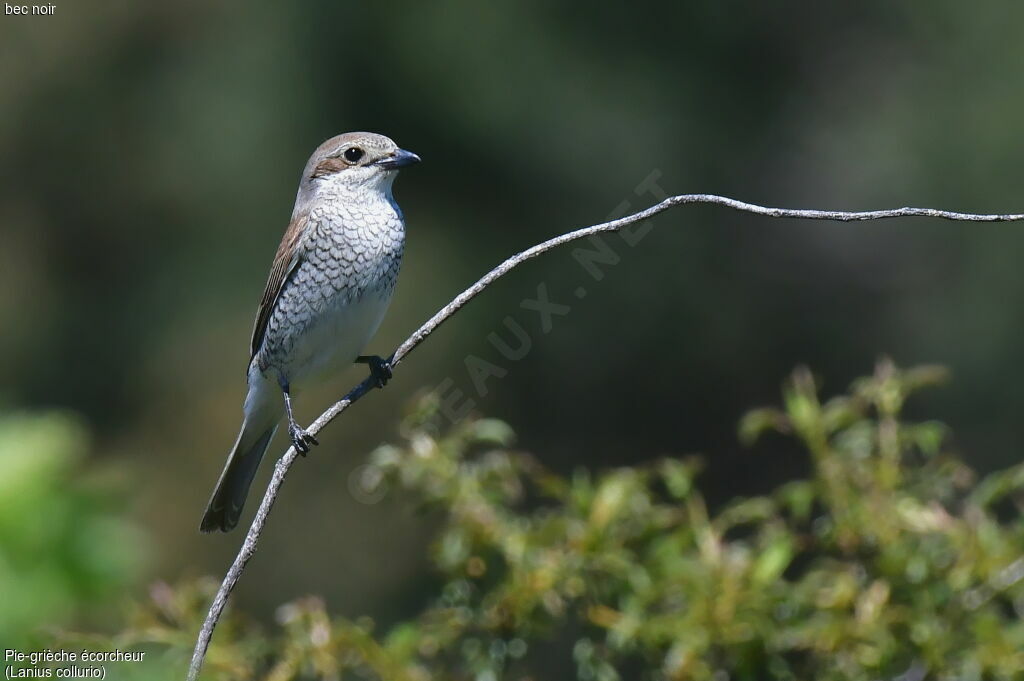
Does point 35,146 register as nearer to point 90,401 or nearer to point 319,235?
point 90,401

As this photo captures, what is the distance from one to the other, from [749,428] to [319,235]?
4.87ft

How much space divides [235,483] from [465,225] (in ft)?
24.2

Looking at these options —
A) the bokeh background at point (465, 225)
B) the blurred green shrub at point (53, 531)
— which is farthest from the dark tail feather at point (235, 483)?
the bokeh background at point (465, 225)

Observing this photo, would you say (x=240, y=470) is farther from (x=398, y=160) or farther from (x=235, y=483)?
(x=398, y=160)

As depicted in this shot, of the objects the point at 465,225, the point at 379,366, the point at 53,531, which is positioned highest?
the point at 465,225

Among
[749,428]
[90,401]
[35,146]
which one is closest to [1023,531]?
[749,428]

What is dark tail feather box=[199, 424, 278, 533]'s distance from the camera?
11.8 feet

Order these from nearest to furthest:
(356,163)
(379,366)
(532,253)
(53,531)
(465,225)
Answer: (53,531), (532,253), (379,366), (356,163), (465,225)

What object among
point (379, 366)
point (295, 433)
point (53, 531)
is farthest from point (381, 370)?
point (53, 531)

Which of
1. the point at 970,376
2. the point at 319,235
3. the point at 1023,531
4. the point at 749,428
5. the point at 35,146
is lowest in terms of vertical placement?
the point at 1023,531

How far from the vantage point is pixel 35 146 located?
11500 mm

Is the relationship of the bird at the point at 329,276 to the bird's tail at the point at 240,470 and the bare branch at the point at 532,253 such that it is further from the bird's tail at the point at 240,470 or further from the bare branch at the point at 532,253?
the bare branch at the point at 532,253

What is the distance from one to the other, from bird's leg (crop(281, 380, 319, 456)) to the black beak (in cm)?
74

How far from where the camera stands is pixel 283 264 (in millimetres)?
3863
